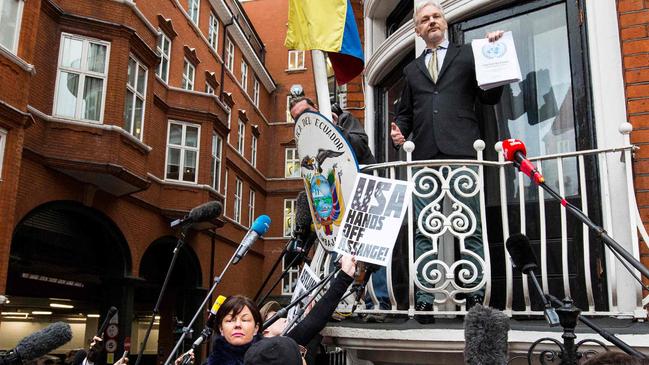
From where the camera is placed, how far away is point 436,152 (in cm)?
420

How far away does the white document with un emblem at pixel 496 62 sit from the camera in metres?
3.86

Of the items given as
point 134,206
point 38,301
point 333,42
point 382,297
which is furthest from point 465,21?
point 38,301

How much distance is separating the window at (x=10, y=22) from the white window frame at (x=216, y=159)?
35.5 ft

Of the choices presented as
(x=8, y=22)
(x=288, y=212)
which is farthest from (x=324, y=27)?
(x=288, y=212)

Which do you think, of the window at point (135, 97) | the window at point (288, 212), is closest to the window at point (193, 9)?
the window at point (135, 97)

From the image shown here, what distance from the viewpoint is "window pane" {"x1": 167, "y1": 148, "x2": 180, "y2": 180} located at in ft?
66.6

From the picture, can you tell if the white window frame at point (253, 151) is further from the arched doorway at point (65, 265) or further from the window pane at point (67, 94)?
the window pane at point (67, 94)

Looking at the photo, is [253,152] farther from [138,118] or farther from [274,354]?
[274,354]

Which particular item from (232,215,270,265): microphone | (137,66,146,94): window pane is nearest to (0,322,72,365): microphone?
(232,215,270,265): microphone

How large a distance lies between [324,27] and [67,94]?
1139 centimetres

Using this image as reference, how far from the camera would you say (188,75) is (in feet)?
74.6

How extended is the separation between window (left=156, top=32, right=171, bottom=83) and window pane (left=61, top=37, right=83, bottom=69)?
A: 498 cm

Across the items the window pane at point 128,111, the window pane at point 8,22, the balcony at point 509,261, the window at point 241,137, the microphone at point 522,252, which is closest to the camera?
the microphone at point 522,252

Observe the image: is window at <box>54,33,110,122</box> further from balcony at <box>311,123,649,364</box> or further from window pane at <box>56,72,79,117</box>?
balcony at <box>311,123,649,364</box>
